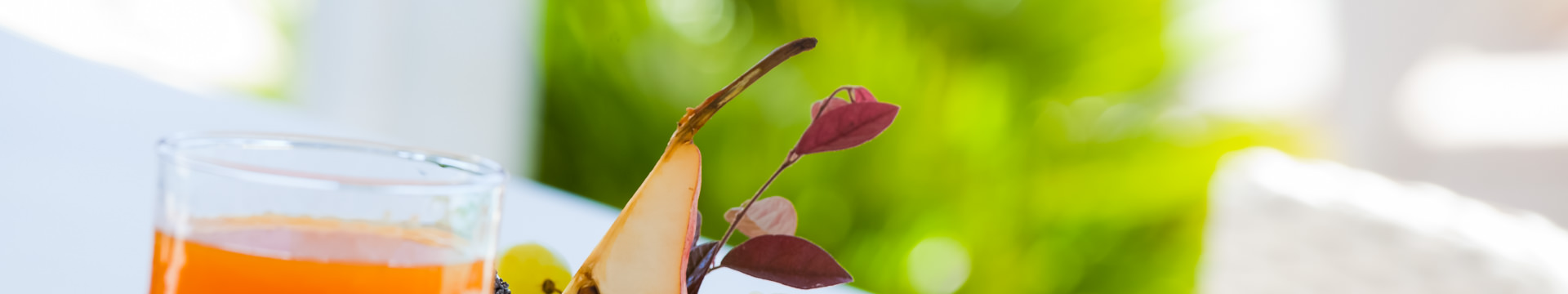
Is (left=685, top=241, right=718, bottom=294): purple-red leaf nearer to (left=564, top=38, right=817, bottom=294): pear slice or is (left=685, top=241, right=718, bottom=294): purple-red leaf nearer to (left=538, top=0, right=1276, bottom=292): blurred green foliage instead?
(left=564, top=38, right=817, bottom=294): pear slice

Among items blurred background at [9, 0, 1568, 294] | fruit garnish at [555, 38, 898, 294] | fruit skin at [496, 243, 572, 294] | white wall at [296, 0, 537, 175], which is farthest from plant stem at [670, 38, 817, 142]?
white wall at [296, 0, 537, 175]

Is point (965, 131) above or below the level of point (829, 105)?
above

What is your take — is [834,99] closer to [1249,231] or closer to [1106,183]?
[1249,231]

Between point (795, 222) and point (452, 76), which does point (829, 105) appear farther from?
point (452, 76)

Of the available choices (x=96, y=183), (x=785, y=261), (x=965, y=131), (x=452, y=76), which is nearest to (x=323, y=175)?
(x=785, y=261)

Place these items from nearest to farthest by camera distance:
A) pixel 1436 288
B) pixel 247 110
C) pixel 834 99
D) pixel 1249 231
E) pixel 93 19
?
pixel 834 99 < pixel 1436 288 < pixel 1249 231 < pixel 247 110 < pixel 93 19

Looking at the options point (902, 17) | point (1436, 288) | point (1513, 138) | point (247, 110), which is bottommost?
point (1436, 288)

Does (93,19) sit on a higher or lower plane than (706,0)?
lower

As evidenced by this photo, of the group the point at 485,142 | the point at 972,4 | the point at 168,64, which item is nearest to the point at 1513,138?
the point at 972,4

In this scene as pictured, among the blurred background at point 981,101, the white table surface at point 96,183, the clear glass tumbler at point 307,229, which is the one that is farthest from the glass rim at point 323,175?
the blurred background at point 981,101
